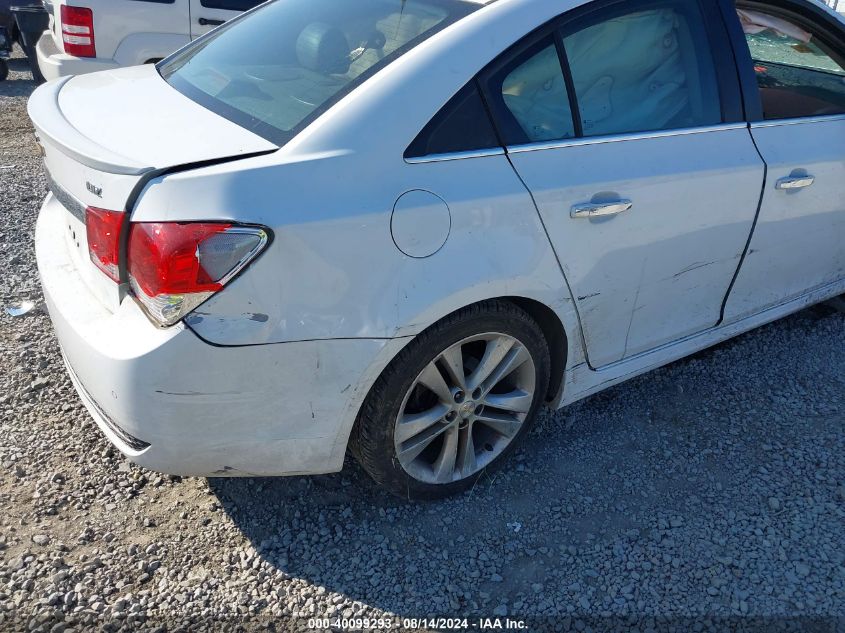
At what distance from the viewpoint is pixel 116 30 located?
6.44 metres

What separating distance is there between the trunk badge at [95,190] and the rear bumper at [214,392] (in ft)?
1.00

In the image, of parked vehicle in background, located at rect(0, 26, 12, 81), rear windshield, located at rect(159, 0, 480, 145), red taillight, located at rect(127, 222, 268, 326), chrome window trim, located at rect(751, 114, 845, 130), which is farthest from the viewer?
parked vehicle in background, located at rect(0, 26, 12, 81)

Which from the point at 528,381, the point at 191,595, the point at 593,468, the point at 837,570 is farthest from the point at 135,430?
the point at 837,570

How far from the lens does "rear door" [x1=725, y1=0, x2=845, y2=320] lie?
10.0 ft

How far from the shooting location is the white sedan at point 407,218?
2.09 metres

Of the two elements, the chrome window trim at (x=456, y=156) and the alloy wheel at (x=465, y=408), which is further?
the alloy wheel at (x=465, y=408)

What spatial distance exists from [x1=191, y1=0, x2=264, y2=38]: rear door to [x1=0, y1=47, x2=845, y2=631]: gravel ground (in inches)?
174

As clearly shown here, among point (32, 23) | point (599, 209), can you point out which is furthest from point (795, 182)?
point (32, 23)

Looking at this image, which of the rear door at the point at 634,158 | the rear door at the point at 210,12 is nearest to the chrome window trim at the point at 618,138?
the rear door at the point at 634,158

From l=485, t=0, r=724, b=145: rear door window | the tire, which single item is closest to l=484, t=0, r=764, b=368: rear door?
l=485, t=0, r=724, b=145: rear door window

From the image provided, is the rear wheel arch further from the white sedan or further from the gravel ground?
the gravel ground

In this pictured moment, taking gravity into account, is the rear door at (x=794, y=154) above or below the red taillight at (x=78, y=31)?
above

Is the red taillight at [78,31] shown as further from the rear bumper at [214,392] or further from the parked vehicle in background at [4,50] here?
the rear bumper at [214,392]

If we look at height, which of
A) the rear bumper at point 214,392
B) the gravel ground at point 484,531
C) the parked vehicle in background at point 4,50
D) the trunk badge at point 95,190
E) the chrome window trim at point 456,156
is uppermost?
the chrome window trim at point 456,156
